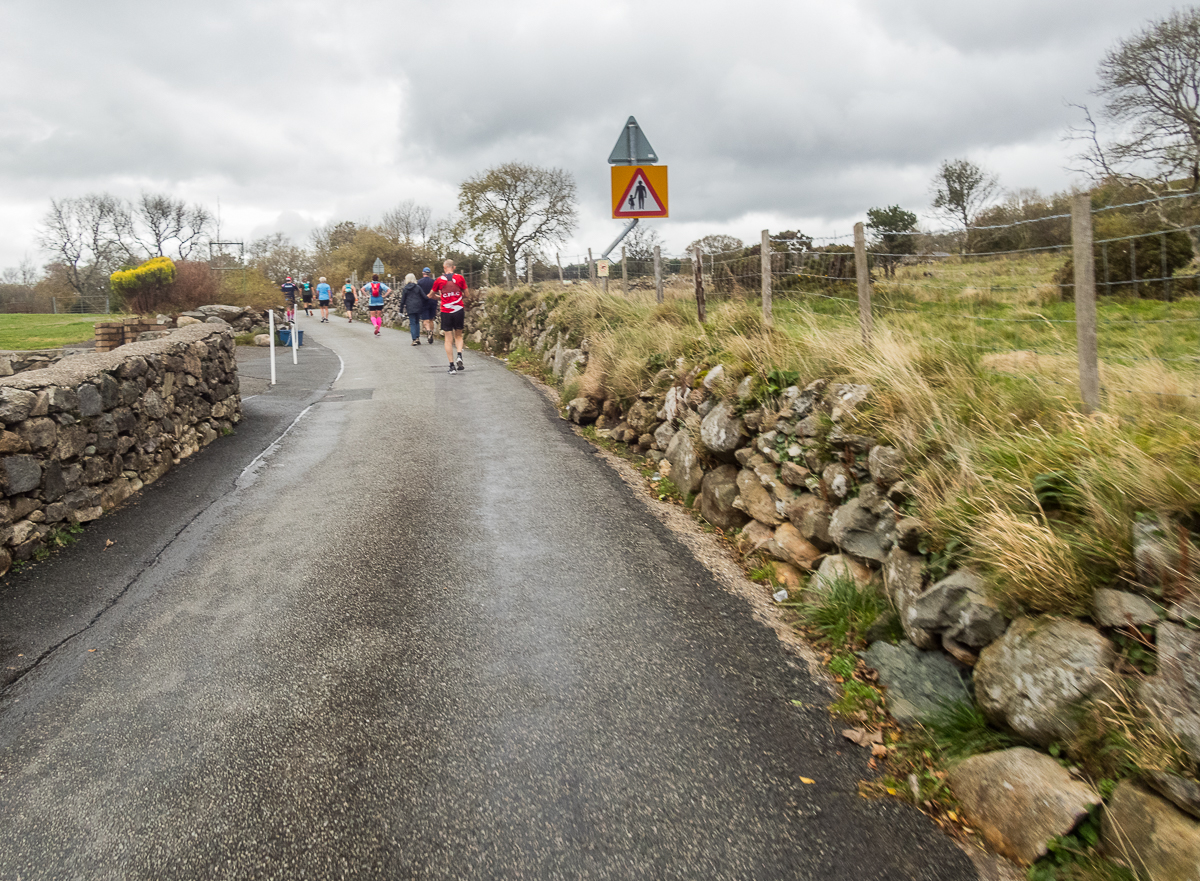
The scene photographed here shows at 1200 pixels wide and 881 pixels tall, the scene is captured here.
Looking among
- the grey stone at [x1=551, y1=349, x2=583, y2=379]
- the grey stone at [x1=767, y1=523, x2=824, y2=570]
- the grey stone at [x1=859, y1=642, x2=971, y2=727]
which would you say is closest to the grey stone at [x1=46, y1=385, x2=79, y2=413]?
the grey stone at [x1=767, y1=523, x2=824, y2=570]

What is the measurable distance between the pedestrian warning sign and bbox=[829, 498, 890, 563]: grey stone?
Answer: 588 cm

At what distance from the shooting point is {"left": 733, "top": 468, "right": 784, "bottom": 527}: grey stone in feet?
20.7

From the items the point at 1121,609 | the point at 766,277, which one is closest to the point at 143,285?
the point at 766,277

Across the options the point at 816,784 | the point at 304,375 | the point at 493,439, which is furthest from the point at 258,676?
the point at 304,375

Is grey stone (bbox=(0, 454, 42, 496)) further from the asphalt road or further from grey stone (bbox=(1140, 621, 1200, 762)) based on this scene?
grey stone (bbox=(1140, 621, 1200, 762))

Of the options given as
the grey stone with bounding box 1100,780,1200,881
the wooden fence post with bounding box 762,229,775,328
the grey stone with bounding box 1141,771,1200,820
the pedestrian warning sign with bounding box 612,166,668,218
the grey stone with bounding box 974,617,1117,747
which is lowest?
the grey stone with bounding box 1100,780,1200,881

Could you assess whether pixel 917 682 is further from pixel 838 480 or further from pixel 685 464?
pixel 685 464

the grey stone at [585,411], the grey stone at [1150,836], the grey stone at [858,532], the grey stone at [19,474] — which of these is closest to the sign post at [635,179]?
the grey stone at [585,411]

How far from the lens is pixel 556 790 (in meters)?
3.61

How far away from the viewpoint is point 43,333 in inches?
840

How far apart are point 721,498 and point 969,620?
3339 millimetres

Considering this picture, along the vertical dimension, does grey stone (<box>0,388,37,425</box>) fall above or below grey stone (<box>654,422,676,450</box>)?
above

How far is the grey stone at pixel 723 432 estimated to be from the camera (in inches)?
279

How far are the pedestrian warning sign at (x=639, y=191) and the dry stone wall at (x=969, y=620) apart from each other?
3706mm
